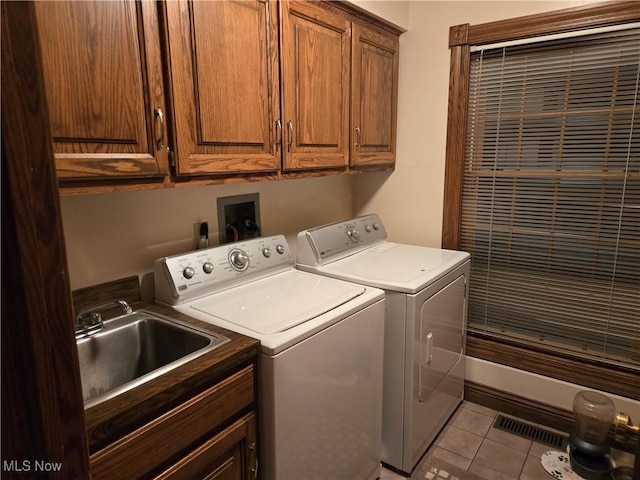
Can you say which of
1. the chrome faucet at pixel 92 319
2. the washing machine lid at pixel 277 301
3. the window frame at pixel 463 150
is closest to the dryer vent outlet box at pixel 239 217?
the washing machine lid at pixel 277 301

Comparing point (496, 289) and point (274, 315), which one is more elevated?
point (274, 315)

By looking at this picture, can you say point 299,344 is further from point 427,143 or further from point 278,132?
point 427,143

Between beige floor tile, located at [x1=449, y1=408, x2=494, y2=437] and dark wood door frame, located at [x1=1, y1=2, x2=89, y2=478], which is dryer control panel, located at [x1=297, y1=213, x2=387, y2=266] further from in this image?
dark wood door frame, located at [x1=1, y1=2, x2=89, y2=478]

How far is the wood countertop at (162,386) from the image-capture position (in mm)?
930

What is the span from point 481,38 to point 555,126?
1.96ft

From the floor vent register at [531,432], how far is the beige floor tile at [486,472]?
354mm

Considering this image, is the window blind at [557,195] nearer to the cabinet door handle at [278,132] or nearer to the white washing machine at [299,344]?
the white washing machine at [299,344]

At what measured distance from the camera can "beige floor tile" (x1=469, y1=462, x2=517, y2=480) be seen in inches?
76.6

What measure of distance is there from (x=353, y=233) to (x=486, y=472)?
1322 mm

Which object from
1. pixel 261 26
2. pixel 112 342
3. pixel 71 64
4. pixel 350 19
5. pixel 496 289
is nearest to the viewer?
pixel 71 64

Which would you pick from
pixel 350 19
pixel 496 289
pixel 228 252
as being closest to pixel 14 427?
pixel 228 252

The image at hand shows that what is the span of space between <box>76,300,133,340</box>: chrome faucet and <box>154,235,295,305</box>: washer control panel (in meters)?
0.15

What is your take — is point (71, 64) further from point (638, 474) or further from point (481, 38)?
point (481, 38)

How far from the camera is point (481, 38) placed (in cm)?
221
